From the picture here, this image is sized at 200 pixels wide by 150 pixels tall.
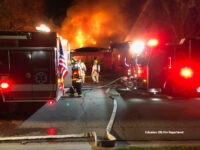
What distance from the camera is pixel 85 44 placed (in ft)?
150

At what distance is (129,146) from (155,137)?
31.0 inches

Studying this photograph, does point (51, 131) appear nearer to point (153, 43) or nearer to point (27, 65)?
point (27, 65)

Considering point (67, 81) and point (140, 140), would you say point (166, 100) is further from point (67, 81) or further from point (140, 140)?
point (140, 140)

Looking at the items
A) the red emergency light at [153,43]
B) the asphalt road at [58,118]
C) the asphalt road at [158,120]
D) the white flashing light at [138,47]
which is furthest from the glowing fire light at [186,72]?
the asphalt road at [58,118]

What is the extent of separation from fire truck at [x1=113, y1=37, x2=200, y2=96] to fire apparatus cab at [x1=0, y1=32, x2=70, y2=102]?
4.29 m

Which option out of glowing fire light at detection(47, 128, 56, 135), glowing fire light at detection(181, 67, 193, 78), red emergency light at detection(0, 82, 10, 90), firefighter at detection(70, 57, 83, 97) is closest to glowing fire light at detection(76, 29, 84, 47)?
firefighter at detection(70, 57, 83, 97)

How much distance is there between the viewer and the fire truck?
8547 mm

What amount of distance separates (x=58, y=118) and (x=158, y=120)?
2.62 m

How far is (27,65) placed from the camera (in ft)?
20.4

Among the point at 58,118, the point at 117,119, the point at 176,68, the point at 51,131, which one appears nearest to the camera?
the point at 51,131

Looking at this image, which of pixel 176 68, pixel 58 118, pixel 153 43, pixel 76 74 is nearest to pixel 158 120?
pixel 58 118

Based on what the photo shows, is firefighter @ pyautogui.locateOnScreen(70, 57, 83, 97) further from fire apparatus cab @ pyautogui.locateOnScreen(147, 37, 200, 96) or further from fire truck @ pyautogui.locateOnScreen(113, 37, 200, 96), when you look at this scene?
fire apparatus cab @ pyautogui.locateOnScreen(147, 37, 200, 96)

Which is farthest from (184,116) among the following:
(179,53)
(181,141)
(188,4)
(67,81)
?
(188,4)

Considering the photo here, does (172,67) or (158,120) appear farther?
(172,67)
